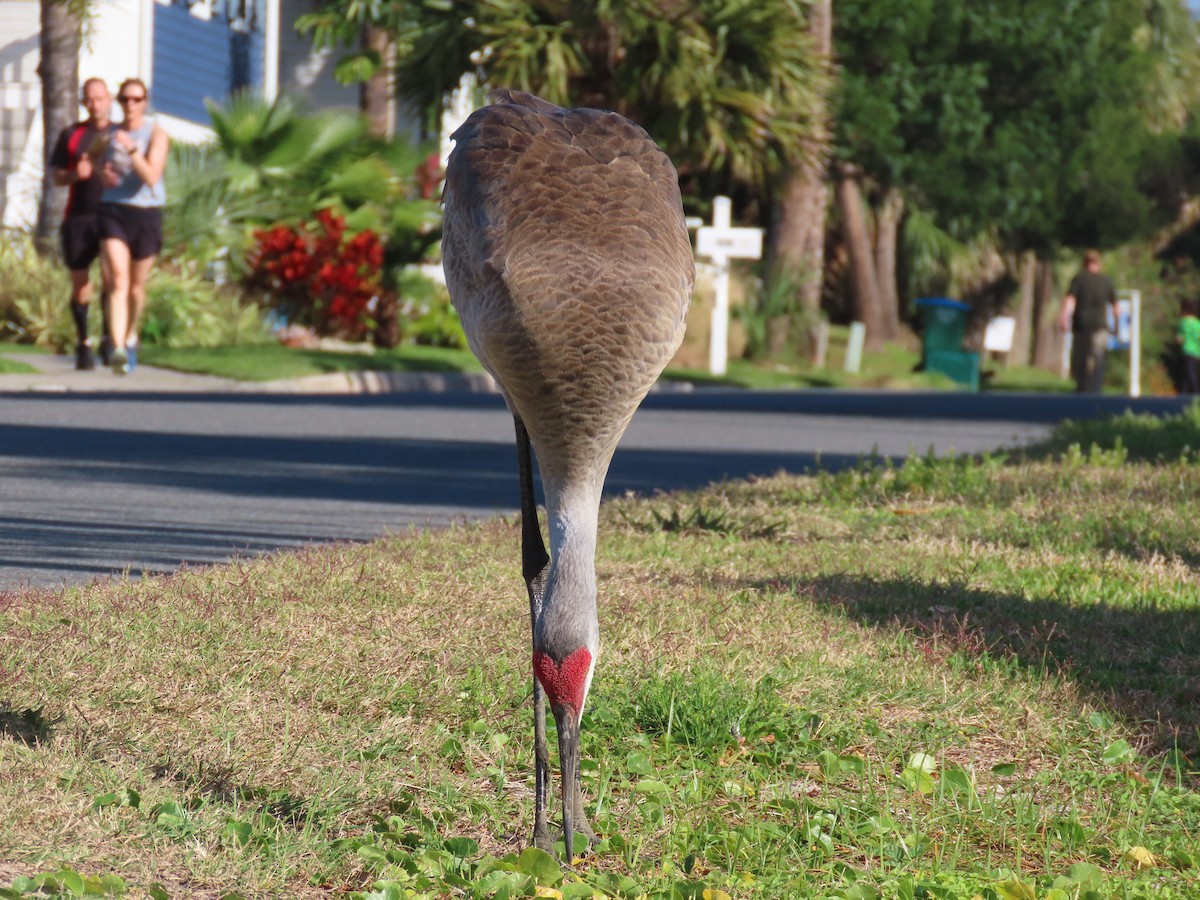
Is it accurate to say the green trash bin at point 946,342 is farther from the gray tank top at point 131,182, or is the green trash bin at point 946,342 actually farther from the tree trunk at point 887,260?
the gray tank top at point 131,182

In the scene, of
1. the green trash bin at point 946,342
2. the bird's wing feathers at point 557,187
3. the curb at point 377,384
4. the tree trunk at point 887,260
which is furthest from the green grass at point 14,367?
the tree trunk at point 887,260

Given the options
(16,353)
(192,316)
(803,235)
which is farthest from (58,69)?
(803,235)

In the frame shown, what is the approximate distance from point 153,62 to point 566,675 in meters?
23.3

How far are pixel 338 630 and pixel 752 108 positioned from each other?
1814 centimetres

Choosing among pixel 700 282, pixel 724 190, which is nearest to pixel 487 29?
pixel 700 282

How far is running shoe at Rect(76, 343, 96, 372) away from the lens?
46.2ft

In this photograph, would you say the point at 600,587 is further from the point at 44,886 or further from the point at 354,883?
the point at 44,886

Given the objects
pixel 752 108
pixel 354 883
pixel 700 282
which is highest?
pixel 752 108

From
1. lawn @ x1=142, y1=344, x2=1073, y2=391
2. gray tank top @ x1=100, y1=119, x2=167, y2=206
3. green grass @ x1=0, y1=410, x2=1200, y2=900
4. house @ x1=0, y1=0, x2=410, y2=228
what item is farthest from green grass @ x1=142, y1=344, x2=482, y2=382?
green grass @ x1=0, y1=410, x2=1200, y2=900

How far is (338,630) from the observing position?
454cm

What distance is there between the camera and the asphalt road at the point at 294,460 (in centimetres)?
636

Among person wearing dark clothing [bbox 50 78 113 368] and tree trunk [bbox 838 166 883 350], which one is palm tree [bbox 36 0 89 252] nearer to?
person wearing dark clothing [bbox 50 78 113 368]

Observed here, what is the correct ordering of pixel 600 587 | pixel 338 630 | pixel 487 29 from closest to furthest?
pixel 338 630, pixel 600 587, pixel 487 29

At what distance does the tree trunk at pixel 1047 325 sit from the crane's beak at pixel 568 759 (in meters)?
41.1
